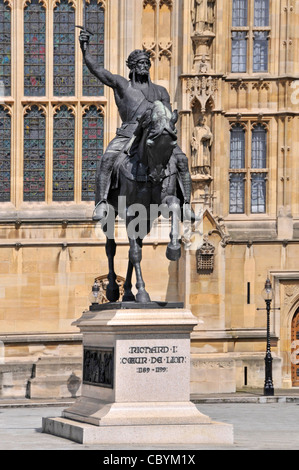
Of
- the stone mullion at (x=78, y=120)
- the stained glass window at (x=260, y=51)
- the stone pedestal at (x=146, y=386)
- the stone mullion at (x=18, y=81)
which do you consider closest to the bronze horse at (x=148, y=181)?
the stone pedestal at (x=146, y=386)

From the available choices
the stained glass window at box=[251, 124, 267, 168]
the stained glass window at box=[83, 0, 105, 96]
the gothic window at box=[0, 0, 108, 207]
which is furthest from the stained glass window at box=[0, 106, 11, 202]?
the stained glass window at box=[251, 124, 267, 168]

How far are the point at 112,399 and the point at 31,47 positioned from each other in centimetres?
2173

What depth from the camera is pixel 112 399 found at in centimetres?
1989

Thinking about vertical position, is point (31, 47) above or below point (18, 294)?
above

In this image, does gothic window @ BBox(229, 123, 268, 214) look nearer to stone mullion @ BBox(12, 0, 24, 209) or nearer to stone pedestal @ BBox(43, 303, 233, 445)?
stone mullion @ BBox(12, 0, 24, 209)

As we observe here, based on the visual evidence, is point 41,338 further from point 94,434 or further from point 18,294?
point 94,434

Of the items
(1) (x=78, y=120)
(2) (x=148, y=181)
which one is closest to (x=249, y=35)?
(1) (x=78, y=120)

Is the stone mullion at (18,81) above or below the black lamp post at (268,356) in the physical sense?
above

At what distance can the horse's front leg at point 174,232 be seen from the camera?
20.3 meters

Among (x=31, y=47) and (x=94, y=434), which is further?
(x=31, y=47)

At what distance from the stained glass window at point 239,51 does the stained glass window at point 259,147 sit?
175 centimetres

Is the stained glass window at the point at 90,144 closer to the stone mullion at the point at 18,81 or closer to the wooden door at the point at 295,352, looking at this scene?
the stone mullion at the point at 18,81

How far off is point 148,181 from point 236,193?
19873 mm
